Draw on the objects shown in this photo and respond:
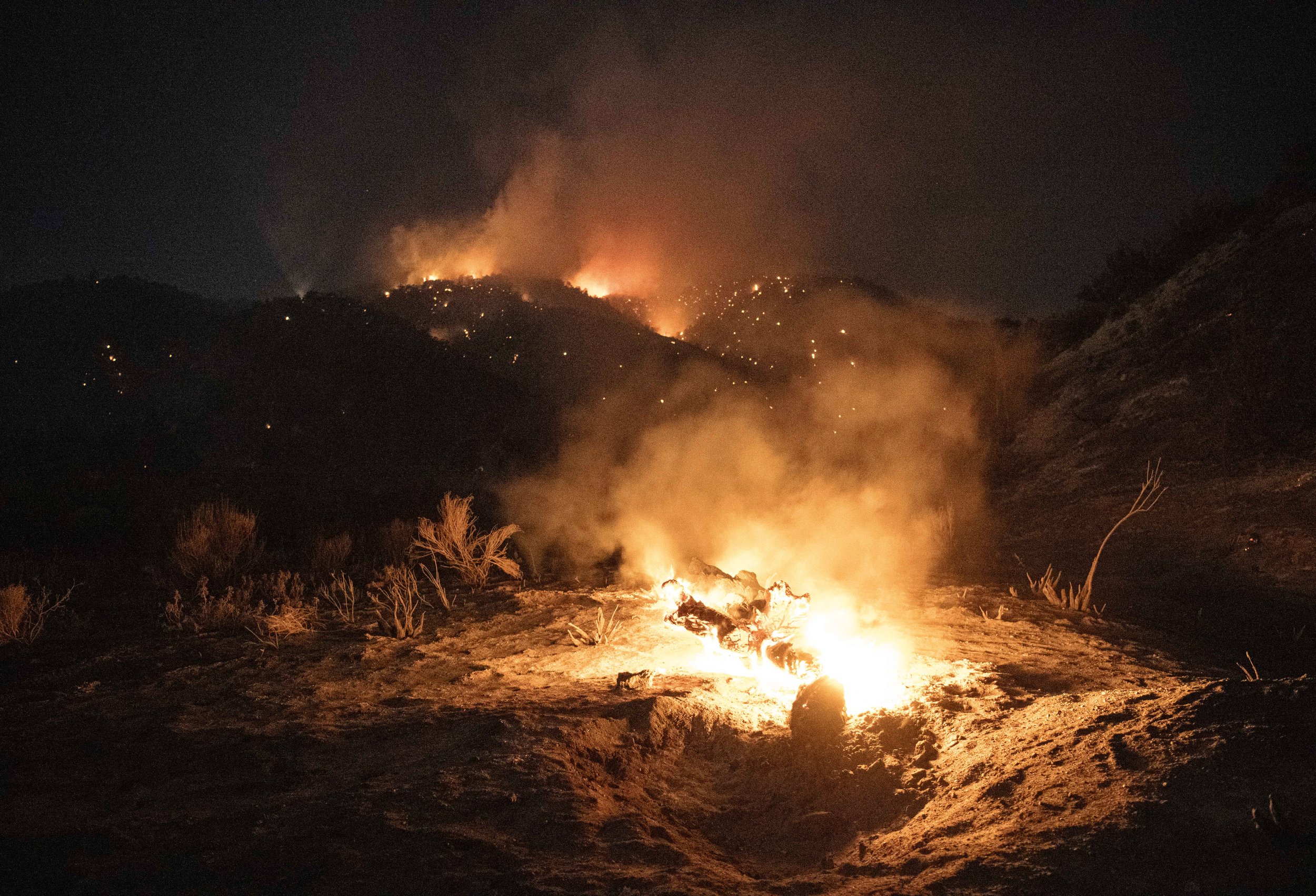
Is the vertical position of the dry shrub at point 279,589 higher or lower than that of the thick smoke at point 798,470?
lower

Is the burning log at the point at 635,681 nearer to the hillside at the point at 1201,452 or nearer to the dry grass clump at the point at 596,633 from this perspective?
the dry grass clump at the point at 596,633

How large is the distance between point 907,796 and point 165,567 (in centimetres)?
886

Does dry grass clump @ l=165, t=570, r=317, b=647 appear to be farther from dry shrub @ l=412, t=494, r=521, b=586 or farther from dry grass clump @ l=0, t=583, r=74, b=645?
dry shrub @ l=412, t=494, r=521, b=586

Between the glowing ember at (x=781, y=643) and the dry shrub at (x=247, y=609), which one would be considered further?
the dry shrub at (x=247, y=609)

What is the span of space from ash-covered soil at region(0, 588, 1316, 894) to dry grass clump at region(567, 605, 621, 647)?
16.5 inches

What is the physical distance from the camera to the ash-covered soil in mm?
2193

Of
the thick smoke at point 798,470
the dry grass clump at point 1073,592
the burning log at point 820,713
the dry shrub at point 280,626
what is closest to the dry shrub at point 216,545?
the dry shrub at point 280,626

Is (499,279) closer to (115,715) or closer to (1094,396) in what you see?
(1094,396)

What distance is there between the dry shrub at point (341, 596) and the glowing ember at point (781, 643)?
10.4 feet

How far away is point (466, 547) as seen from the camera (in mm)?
8438

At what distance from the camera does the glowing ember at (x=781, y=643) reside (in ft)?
14.3

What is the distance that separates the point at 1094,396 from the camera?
1408 cm

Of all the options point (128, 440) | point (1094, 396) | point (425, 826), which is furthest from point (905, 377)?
point (128, 440)

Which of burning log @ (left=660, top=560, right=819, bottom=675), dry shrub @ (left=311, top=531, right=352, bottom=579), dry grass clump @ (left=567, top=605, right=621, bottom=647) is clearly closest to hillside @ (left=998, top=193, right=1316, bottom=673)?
burning log @ (left=660, top=560, right=819, bottom=675)
